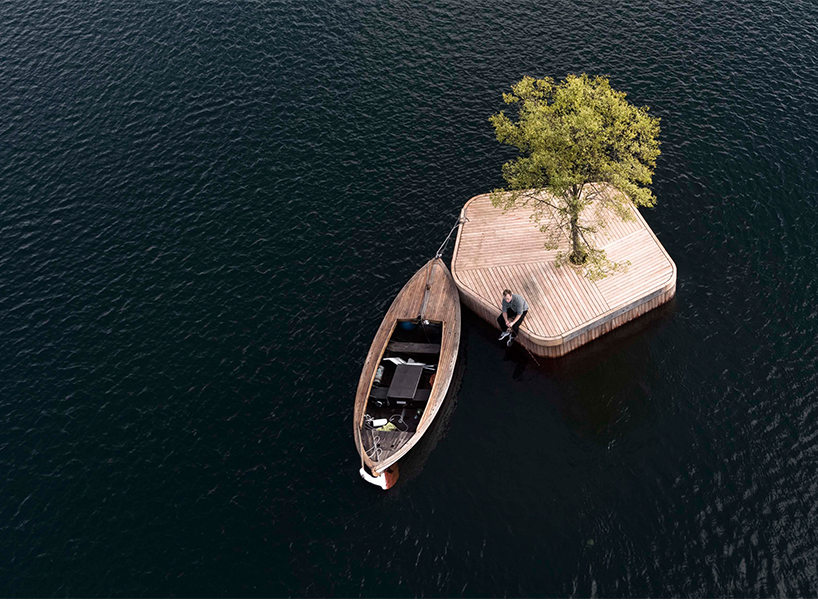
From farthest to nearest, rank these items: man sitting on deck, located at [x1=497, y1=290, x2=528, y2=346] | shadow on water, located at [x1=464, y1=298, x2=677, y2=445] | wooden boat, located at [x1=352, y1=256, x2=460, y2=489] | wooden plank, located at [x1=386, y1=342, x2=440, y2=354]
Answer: wooden plank, located at [x1=386, y1=342, x2=440, y2=354] < man sitting on deck, located at [x1=497, y1=290, x2=528, y2=346] < shadow on water, located at [x1=464, y1=298, x2=677, y2=445] < wooden boat, located at [x1=352, y1=256, x2=460, y2=489]

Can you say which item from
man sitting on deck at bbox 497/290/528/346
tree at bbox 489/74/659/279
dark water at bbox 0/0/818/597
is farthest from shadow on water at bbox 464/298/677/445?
tree at bbox 489/74/659/279

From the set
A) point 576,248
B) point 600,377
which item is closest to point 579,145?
point 576,248

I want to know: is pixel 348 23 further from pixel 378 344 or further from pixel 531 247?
pixel 378 344

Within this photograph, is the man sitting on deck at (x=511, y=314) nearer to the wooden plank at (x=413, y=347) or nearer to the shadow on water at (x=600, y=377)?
the shadow on water at (x=600, y=377)

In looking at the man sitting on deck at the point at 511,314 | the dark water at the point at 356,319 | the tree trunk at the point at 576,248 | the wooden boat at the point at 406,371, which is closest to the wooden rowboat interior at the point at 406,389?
the wooden boat at the point at 406,371

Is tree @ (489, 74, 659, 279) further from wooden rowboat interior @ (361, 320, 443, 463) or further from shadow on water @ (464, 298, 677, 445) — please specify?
wooden rowboat interior @ (361, 320, 443, 463)

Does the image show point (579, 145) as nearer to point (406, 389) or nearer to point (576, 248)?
point (576, 248)
